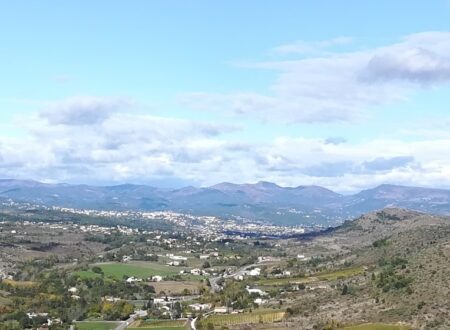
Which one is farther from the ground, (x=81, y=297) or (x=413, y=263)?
(x=413, y=263)

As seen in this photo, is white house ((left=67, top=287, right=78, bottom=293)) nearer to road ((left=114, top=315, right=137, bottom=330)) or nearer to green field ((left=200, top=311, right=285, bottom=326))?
road ((left=114, top=315, right=137, bottom=330))

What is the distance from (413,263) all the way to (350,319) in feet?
75.7

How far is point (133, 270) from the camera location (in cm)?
15688

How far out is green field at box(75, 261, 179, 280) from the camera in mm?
147200

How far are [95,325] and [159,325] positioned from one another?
9.34 metres

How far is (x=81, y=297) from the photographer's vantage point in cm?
11931

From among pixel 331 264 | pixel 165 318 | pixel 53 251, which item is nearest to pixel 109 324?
pixel 165 318

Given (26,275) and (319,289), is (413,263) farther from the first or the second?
(26,275)

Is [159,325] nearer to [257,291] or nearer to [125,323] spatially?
[125,323]

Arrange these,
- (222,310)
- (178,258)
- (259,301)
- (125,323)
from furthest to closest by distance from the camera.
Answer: (178,258)
(259,301)
(222,310)
(125,323)

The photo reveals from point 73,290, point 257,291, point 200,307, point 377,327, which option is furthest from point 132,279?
point 377,327

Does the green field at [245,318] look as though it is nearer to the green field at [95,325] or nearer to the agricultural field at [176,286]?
the green field at [95,325]

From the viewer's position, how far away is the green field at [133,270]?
147200 millimetres

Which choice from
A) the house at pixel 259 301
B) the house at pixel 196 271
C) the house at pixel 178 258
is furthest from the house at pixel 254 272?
the house at pixel 259 301
